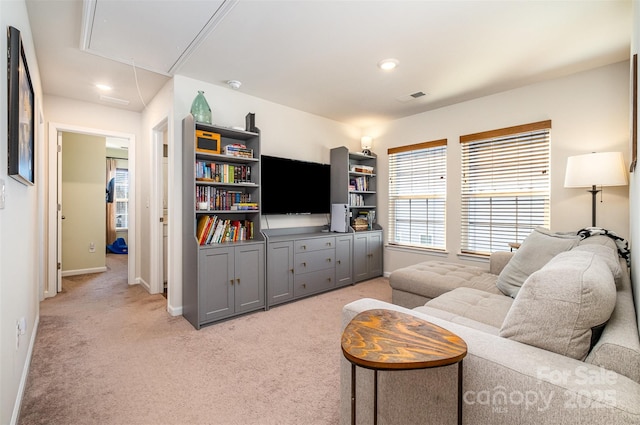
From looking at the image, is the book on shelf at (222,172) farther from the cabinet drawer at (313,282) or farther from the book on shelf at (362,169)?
the book on shelf at (362,169)

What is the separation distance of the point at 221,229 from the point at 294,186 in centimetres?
114

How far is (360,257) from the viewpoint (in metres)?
4.22

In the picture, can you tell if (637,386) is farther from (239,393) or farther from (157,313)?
(157,313)

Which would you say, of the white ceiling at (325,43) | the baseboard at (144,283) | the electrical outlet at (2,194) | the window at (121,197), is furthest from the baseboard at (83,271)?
the electrical outlet at (2,194)

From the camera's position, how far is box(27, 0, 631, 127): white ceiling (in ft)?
6.48

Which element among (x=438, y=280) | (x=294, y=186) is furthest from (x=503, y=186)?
(x=294, y=186)

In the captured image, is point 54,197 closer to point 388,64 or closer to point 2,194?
point 2,194

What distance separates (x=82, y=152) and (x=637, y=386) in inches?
260

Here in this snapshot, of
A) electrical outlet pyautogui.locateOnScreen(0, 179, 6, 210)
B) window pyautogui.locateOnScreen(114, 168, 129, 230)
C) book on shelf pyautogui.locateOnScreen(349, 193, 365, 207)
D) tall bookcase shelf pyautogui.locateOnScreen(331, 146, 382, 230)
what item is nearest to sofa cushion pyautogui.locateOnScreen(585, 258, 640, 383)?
electrical outlet pyautogui.locateOnScreen(0, 179, 6, 210)

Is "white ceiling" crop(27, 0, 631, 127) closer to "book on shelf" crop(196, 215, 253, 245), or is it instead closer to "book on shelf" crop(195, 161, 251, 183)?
"book on shelf" crop(195, 161, 251, 183)

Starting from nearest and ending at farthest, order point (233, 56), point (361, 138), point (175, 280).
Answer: point (233, 56), point (175, 280), point (361, 138)

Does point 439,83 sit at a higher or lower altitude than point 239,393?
higher

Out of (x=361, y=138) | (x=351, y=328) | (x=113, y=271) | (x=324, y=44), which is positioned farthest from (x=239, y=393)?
(x=113, y=271)

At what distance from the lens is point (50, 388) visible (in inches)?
71.5
